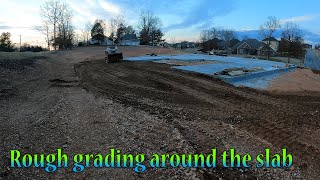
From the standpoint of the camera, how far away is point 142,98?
1189cm

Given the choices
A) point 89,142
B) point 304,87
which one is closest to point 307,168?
point 89,142

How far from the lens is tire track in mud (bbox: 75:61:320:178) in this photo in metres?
7.76

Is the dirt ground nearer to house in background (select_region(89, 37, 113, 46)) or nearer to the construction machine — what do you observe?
the construction machine

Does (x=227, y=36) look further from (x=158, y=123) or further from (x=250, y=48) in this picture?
(x=158, y=123)

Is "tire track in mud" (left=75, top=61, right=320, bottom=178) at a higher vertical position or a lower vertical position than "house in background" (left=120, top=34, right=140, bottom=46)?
lower

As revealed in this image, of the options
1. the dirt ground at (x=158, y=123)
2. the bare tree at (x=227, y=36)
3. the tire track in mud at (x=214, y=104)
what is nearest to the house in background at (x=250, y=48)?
the bare tree at (x=227, y=36)

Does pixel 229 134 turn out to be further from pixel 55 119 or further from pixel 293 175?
pixel 55 119

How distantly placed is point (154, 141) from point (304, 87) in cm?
1176

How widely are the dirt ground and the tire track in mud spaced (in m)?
0.03

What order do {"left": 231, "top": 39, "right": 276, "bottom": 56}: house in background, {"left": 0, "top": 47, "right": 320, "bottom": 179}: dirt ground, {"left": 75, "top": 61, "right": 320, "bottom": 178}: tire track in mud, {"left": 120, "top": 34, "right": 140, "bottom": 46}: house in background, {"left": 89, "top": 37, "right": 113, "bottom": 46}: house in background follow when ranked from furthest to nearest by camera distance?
{"left": 120, "top": 34, "right": 140, "bottom": 46}: house in background
{"left": 231, "top": 39, "right": 276, "bottom": 56}: house in background
{"left": 89, "top": 37, "right": 113, "bottom": 46}: house in background
{"left": 75, "top": 61, "right": 320, "bottom": 178}: tire track in mud
{"left": 0, "top": 47, "right": 320, "bottom": 179}: dirt ground

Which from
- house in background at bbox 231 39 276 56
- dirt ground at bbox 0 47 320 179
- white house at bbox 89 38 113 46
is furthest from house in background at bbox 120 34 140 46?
dirt ground at bbox 0 47 320 179

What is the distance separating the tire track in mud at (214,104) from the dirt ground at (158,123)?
0.03m

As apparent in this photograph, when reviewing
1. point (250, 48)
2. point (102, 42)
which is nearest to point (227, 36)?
point (250, 48)

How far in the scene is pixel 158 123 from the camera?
8.51 m
